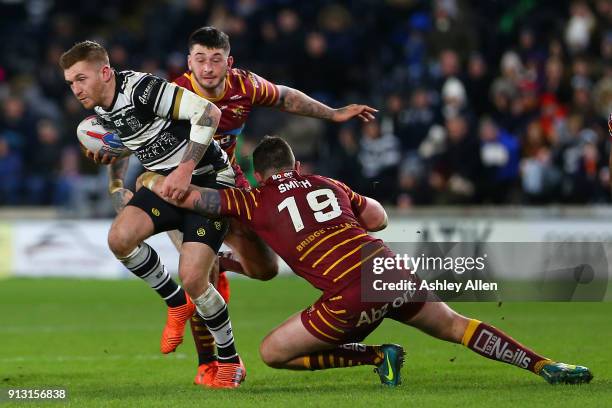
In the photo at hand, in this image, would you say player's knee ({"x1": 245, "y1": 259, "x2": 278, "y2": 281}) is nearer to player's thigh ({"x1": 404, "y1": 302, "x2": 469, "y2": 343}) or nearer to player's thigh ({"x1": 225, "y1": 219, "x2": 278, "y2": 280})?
player's thigh ({"x1": 225, "y1": 219, "x2": 278, "y2": 280})

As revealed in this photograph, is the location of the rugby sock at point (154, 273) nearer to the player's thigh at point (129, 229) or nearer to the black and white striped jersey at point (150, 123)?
the player's thigh at point (129, 229)

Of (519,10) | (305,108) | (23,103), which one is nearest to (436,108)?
(519,10)

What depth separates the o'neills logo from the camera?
7.94 m

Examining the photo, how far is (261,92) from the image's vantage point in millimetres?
9297

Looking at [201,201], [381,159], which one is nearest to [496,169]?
[381,159]

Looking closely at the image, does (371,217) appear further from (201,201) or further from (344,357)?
(201,201)

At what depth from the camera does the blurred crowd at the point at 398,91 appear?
18.1m

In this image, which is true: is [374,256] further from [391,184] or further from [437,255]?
[391,184]

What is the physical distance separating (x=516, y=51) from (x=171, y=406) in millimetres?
14079

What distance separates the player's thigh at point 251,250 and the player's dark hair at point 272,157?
2.77 ft

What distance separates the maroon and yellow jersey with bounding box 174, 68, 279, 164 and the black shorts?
3.15 ft

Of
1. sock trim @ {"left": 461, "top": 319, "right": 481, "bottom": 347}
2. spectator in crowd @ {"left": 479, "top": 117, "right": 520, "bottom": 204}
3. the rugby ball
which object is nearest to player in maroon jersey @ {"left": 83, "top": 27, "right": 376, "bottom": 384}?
the rugby ball

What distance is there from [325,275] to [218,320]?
94cm

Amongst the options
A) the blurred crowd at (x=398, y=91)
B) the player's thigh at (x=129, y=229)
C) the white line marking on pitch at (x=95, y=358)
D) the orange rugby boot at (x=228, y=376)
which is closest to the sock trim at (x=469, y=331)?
the orange rugby boot at (x=228, y=376)
